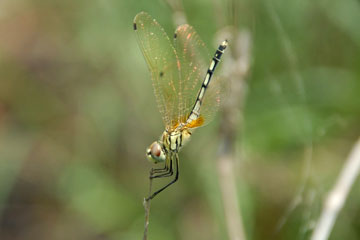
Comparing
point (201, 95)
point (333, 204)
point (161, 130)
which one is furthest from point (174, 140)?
point (161, 130)

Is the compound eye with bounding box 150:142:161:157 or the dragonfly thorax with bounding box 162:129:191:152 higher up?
the dragonfly thorax with bounding box 162:129:191:152

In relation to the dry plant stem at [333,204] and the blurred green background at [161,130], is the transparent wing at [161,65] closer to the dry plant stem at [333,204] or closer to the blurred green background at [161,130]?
the blurred green background at [161,130]

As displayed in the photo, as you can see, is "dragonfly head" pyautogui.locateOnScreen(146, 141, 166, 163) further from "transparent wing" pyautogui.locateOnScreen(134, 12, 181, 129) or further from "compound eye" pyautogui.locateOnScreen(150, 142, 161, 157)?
"transparent wing" pyautogui.locateOnScreen(134, 12, 181, 129)

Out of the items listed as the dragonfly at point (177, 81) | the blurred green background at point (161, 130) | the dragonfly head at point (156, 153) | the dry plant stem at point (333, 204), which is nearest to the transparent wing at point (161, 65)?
the dragonfly at point (177, 81)

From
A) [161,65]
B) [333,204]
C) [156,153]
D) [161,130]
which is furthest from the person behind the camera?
[161,130]

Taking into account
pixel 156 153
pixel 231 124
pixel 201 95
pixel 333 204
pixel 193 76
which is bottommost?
pixel 333 204

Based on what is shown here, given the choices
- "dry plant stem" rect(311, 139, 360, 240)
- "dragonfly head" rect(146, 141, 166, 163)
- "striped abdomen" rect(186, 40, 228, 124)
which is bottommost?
"dry plant stem" rect(311, 139, 360, 240)

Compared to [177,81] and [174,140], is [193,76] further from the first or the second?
[174,140]

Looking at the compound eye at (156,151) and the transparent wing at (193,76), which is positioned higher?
the transparent wing at (193,76)

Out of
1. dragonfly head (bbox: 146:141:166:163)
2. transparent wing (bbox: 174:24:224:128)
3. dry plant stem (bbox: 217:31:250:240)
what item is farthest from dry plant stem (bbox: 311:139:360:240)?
dragonfly head (bbox: 146:141:166:163)
